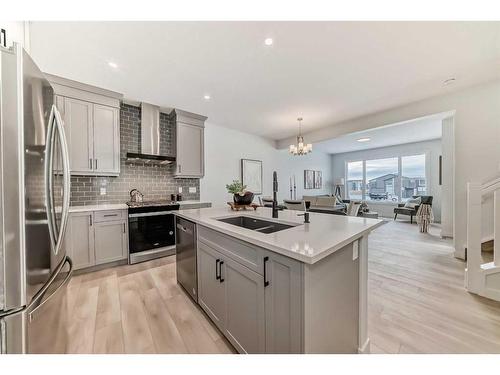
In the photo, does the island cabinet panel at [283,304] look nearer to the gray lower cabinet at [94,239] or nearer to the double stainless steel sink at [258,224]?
the double stainless steel sink at [258,224]

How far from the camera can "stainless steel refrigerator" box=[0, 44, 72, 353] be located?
81 centimetres

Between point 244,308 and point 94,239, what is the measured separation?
2.59m

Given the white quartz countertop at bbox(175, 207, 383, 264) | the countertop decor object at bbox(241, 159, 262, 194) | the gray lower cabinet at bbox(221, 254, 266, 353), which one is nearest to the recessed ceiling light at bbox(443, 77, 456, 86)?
the white quartz countertop at bbox(175, 207, 383, 264)

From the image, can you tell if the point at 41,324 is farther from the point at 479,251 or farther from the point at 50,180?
the point at 479,251

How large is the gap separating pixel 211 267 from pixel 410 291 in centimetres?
219

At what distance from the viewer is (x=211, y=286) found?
5.26ft

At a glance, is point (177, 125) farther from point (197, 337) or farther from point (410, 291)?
point (410, 291)

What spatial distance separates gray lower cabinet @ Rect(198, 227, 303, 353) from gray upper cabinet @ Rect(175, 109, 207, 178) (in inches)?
94.0

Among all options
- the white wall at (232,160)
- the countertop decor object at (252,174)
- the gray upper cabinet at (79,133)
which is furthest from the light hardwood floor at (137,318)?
the countertop decor object at (252,174)

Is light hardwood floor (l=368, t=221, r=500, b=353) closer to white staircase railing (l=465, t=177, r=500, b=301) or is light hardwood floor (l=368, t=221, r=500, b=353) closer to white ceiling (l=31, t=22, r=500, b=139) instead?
white staircase railing (l=465, t=177, r=500, b=301)

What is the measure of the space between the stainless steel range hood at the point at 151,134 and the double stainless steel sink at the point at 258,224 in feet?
7.10

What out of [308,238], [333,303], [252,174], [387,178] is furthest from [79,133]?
[387,178]

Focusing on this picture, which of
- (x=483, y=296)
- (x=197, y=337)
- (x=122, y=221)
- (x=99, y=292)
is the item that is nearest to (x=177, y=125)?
(x=122, y=221)

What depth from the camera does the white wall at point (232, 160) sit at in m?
4.68
